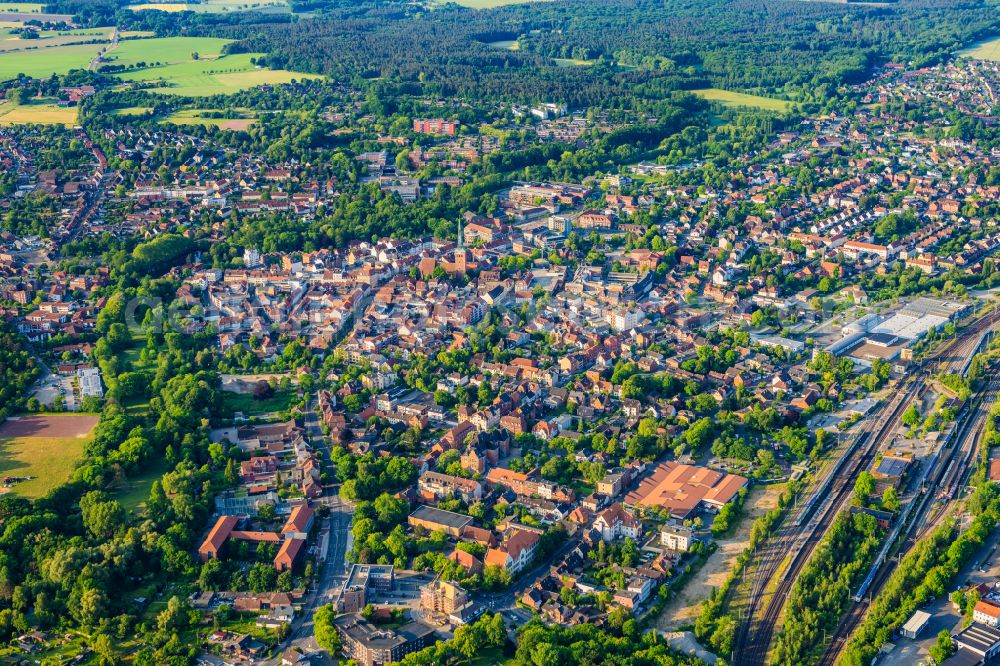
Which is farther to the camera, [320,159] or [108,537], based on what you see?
[320,159]

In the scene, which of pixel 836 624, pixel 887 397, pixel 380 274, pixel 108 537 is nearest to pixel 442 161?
pixel 380 274

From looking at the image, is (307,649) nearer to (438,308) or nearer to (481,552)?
(481,552)

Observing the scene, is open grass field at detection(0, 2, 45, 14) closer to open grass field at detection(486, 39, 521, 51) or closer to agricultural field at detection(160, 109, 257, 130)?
open grass field at detection(486, 39, 521, 51)

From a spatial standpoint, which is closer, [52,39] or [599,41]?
[599,41]

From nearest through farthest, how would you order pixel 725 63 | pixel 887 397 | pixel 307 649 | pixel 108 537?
pixel 307 649 < pixel 108 537 < pixel 887 397 < pixel 725 63

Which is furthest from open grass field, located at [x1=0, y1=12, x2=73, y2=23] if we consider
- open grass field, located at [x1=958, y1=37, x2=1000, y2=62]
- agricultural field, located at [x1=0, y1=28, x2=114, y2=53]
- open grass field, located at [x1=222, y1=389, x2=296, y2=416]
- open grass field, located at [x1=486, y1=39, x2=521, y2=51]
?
open grass field, located at [x1=222, y1=389, x2=296, y2=416]

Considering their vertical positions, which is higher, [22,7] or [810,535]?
[22,7]

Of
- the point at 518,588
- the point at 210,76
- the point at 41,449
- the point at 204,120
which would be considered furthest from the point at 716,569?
the point at 210,76

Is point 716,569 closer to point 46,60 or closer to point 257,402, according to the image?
point 257,402
